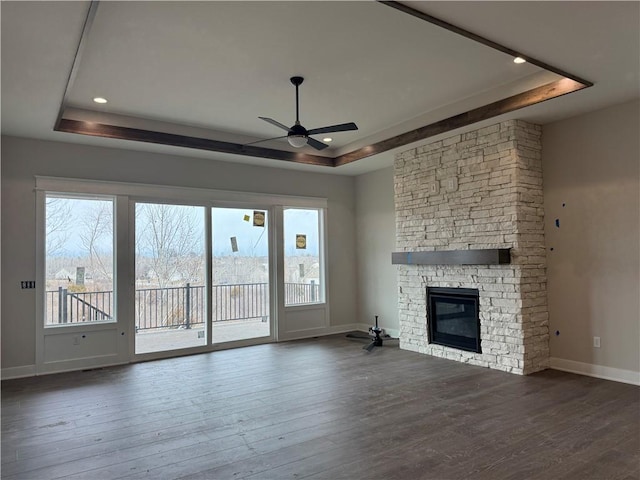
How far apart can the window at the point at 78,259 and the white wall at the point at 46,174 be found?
20 centimetres

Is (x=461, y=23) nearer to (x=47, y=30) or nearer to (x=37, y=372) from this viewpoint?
(x=47, y=30)

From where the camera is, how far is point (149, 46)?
355 centimetres

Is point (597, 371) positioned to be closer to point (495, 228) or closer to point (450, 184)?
point (495, 228)

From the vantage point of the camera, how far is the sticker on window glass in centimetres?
688

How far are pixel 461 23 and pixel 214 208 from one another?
4550 mm

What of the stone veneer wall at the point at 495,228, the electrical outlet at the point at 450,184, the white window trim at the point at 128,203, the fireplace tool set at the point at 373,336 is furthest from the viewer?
the fireplace tool set at the point at 373,336

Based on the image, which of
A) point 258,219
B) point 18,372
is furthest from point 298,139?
point 18,372

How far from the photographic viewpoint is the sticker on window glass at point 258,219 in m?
6.88

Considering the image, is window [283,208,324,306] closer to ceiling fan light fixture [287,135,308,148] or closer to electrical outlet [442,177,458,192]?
electrical outlet [442,177,458,192]

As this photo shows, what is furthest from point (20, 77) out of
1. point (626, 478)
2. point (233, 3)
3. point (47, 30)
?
point (626, 478)

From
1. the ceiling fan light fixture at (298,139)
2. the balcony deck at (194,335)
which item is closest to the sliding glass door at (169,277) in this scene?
the balcony deck at (194,335)

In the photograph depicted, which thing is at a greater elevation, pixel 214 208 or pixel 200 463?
pixel 214 208

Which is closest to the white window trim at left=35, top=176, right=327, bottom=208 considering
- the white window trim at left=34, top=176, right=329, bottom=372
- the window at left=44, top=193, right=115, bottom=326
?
the white window trim at left=34, top=176, right=329, bottom=372

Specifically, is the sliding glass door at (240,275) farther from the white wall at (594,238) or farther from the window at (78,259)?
the white wall at (594,238)
